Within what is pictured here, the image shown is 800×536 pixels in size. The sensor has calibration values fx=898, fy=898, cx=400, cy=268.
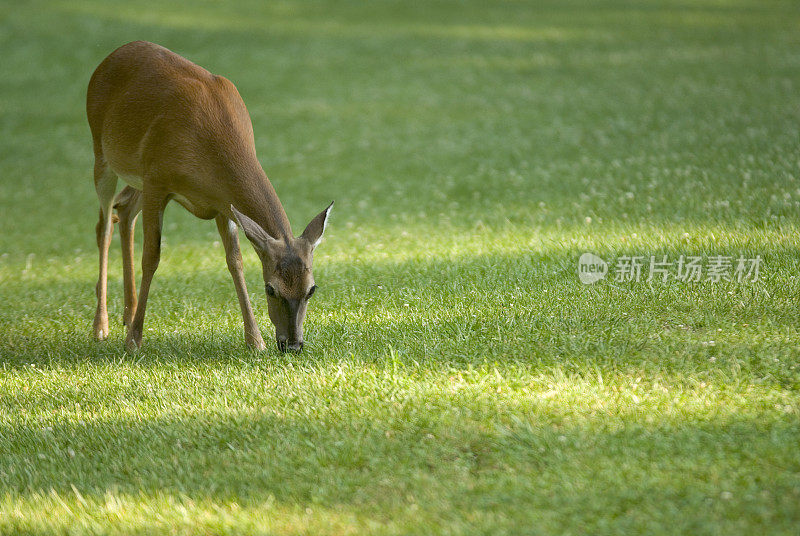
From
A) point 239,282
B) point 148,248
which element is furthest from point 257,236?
point 148,248

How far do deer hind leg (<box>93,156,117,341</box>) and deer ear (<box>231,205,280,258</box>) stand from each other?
233 cm

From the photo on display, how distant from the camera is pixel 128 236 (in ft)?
25.3

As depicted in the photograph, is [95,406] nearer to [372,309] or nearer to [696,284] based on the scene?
[372,309]

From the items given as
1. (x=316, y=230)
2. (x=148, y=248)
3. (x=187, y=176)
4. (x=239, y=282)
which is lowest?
(x=239, y=282)

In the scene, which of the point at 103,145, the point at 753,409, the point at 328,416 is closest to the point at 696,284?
the point at 753,409

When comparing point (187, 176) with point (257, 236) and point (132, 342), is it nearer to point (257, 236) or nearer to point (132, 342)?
point (257, 236)

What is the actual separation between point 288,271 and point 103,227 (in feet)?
9.42

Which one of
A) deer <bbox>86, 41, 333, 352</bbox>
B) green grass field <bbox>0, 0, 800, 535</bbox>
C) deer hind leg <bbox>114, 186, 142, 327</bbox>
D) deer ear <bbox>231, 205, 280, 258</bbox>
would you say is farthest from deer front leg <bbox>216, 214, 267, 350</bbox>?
deer hind leg <bbox>114, 186, 142, 327</bbox>

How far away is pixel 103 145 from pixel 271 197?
2.15 metres

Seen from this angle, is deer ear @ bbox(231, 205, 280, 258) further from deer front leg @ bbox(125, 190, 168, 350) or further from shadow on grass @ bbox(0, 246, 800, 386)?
deer front leg @ bbox(125, 190, 168, 350)

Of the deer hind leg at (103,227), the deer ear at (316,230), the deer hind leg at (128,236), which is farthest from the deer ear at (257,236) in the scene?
the deer hind leg at (103,227)

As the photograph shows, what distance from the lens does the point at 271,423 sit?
5.23 m

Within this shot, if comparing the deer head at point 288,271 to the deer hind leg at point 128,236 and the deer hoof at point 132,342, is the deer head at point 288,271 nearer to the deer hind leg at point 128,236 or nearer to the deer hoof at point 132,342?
the deer hoof at point 132,342

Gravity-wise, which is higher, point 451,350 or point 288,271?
point 288,271
